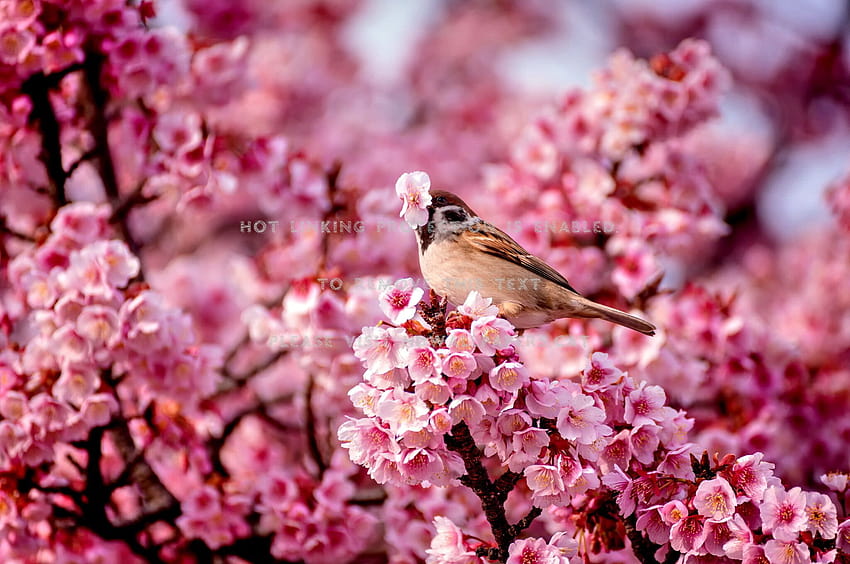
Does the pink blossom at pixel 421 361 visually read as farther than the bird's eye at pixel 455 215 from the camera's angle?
No

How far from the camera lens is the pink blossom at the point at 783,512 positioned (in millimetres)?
2021

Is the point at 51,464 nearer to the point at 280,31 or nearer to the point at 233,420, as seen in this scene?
the point at 233,420

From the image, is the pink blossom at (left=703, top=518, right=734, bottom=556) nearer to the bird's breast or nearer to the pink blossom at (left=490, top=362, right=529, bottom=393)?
the pink blossom at (left=490, top=362, right=529, bottom=393)

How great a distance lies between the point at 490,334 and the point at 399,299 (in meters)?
0.26

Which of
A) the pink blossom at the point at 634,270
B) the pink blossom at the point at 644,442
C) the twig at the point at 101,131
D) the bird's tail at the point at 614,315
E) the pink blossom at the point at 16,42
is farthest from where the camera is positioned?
the pink blossom at the point at 634,270

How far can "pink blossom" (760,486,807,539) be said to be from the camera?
6.63 ft

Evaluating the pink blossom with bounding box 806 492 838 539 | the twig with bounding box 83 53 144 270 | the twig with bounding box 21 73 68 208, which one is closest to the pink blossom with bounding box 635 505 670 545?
the pink blossom with bounding box 806 492 838 539

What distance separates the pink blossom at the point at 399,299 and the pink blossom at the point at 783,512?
101 cm

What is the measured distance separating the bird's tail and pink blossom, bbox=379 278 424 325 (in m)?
0.85

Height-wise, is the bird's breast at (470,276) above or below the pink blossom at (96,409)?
above

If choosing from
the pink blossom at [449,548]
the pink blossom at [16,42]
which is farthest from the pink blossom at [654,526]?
the pink blossom at [16,42]

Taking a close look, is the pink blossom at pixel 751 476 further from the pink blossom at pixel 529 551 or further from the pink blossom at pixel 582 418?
the pink blossom at pixel 529 551

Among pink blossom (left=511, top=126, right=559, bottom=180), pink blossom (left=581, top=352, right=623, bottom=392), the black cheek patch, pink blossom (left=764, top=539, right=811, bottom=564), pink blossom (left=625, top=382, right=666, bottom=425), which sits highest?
the black cheek patch

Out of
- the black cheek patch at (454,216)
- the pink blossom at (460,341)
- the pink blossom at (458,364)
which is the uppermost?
the pink blossom at (460,341)
